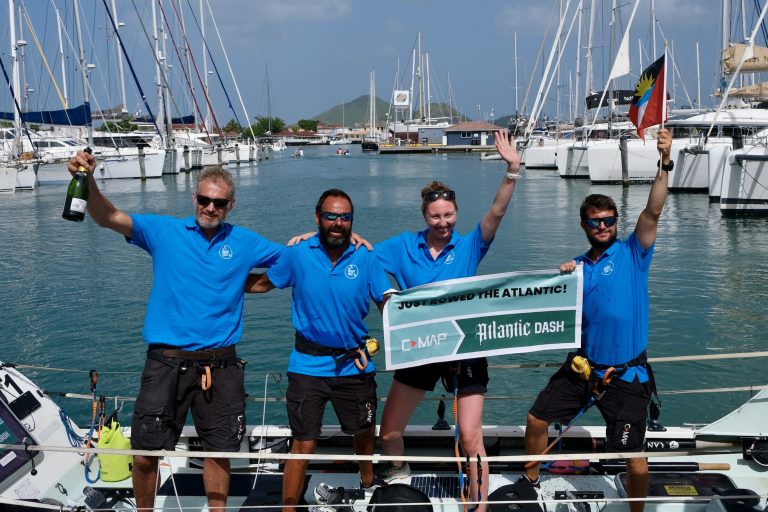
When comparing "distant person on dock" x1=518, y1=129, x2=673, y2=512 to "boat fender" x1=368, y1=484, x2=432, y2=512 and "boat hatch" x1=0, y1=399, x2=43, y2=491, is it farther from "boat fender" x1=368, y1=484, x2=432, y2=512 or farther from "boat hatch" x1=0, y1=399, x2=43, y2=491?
"boat hatch" x1=0, y1=399, x2=43, y2=491

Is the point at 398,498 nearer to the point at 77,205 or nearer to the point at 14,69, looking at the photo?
the point at 77,205

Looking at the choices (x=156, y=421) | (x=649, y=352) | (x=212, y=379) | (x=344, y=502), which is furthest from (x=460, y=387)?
(x=649, y=352)

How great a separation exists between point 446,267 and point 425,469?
5.77 ft

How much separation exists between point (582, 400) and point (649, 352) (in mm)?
7901

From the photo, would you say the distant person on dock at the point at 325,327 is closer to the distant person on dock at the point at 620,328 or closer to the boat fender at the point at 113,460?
the distant person on dock at the point at 620,328

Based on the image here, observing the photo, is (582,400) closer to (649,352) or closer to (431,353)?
(431,353)

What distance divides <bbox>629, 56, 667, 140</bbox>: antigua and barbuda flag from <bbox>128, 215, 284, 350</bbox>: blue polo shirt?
13.2 ft

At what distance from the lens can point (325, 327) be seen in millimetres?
4453

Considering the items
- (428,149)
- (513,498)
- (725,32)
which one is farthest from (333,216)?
(428,149)

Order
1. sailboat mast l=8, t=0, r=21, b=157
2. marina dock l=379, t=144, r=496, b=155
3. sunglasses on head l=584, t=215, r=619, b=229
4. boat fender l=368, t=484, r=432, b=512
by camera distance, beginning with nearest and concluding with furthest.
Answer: boat fender l=368, t=484, r=432, b=512 < sunglasses on head l=584, t=215, r=619, b=229 < sailboat mast l=8, t=0, r=21, b=157 < marina dock l=379, t=144, r=496, b=155

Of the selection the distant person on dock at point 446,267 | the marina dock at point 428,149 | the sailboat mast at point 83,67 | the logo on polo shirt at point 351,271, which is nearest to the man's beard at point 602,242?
the distant person on dock at point 446,267

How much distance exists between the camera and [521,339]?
4.84m

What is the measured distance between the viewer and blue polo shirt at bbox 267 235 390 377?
445 cm

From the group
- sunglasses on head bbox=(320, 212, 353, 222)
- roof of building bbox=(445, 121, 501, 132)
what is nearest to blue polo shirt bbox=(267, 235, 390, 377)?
sunglasses on head bbox=(320, 212, 353, 222)
